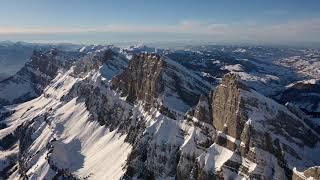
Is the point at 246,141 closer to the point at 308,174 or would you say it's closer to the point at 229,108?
the point at 229,108

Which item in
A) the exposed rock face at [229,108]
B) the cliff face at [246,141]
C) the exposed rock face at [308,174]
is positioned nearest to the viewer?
the exposed rock face at [308,174]

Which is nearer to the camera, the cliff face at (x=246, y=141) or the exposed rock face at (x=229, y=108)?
the cliff face at (x=246, y=141)

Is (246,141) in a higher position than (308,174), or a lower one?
lower

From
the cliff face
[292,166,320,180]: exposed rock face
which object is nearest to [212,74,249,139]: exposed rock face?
the cliff face

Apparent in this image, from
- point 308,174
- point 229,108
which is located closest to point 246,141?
point 229,108

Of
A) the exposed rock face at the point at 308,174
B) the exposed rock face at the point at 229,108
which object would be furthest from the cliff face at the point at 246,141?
the exposed rock face at the point at 308,174

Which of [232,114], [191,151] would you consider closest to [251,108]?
[232,114]

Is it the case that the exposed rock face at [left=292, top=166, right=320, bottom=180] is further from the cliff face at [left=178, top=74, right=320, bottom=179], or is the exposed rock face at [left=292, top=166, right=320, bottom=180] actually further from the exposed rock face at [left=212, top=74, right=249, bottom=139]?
the exposed rock face at [left=212, top=74, right=249, bottom=139]

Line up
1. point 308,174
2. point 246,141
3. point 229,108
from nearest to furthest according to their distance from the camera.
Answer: point 308,174 → point 246,141 → point 229,108

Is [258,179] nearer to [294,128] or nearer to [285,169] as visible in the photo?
[285,169]

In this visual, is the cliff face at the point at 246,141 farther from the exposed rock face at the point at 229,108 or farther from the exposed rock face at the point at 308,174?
the exposed rock face at the point at 308,174

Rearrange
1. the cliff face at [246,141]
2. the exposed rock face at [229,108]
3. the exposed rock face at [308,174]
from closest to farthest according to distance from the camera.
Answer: the exposed rock face at [308,174], the cliff face at [246,141], the exposed rock face at [229,108]
